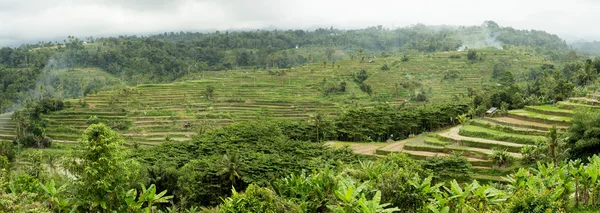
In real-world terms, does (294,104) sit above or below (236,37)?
below

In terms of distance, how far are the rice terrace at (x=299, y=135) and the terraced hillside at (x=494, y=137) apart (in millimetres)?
131

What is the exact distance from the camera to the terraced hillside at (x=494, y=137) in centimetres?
2850

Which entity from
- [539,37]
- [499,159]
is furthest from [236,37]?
[499,159]

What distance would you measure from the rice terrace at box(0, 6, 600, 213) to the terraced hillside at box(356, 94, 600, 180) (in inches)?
5.2

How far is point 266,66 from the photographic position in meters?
108

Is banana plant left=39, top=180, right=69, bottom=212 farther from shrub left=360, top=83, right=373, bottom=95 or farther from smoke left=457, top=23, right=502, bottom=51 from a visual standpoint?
smoke left=457, top=23, right=502, bottom=51

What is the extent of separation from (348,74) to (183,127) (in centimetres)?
3823

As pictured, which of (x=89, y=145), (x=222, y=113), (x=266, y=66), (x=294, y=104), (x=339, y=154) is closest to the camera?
(x=89, y=145)

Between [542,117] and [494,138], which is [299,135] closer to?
[494,138]

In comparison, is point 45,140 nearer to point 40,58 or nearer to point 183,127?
point 183,127

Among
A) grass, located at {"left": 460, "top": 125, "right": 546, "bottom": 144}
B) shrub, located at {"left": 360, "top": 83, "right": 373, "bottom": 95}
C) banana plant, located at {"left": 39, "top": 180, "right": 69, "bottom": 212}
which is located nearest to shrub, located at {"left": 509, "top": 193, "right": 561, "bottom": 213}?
banana plant, located at {"left": 39, "top": 180, "right": 69, "bottom": 212}

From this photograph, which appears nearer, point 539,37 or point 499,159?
point 499,159

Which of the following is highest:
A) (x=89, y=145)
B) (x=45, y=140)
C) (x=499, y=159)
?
(x=89, y=145)

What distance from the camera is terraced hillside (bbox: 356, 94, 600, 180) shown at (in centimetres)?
2850
